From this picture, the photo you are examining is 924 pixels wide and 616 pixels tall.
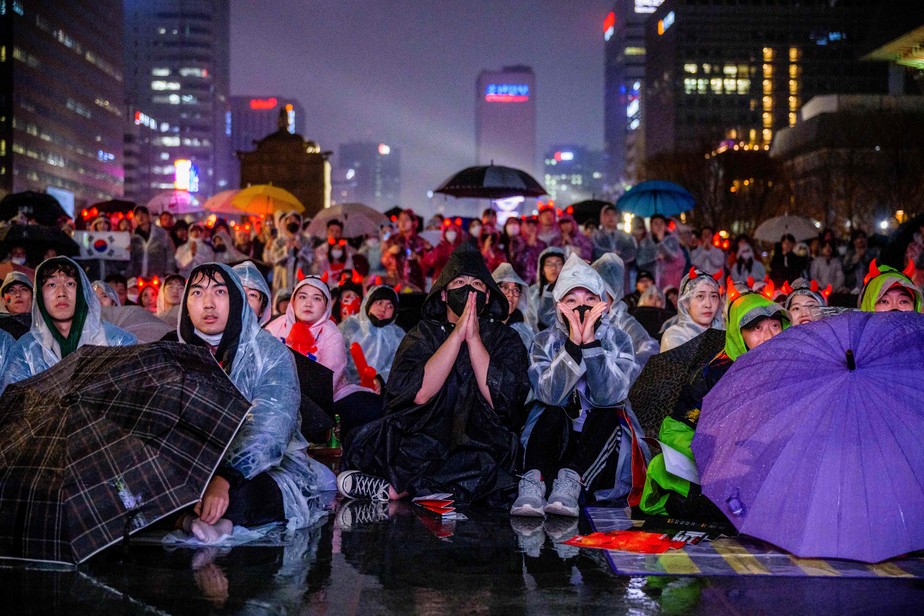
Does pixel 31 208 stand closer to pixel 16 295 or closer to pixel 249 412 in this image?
pixel 16 295

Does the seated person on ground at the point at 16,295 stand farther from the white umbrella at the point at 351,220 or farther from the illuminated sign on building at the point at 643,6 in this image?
the illuminated sign on building at the point at 643,6

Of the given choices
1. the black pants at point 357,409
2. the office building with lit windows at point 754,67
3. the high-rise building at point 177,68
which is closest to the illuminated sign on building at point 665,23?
the office building with lit windows at point 754,67

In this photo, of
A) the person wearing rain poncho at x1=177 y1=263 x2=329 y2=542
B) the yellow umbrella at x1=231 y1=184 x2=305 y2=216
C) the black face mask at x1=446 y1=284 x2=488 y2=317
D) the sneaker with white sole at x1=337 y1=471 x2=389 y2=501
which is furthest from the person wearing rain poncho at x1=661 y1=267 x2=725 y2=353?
the yellow umbrella at x1=231 y1=184 x2=305 y2=216

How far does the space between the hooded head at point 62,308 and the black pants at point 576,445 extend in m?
2.82

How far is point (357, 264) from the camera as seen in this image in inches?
598

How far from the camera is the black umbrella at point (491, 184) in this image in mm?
15805

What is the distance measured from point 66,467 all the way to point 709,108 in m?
122

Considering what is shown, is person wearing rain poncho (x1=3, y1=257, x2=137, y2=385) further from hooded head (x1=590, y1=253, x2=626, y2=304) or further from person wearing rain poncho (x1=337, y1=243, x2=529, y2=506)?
hooded head (x1=590, y1=253, x2=626, y2=304)

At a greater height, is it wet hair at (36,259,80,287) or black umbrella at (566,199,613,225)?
black umbrella at (566,199,613,225)

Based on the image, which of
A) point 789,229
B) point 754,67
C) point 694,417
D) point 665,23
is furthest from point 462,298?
point 665,23

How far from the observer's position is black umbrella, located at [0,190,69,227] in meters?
17.8

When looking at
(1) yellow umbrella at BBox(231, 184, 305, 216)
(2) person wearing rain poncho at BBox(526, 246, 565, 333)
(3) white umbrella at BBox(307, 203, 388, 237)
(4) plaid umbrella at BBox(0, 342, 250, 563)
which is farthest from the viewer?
(3) white umbrella at BBox(307, 203, 388, 237)

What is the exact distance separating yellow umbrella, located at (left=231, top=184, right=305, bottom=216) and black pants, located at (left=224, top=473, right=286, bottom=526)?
13267 millimetres

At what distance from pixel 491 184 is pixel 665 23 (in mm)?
117379
